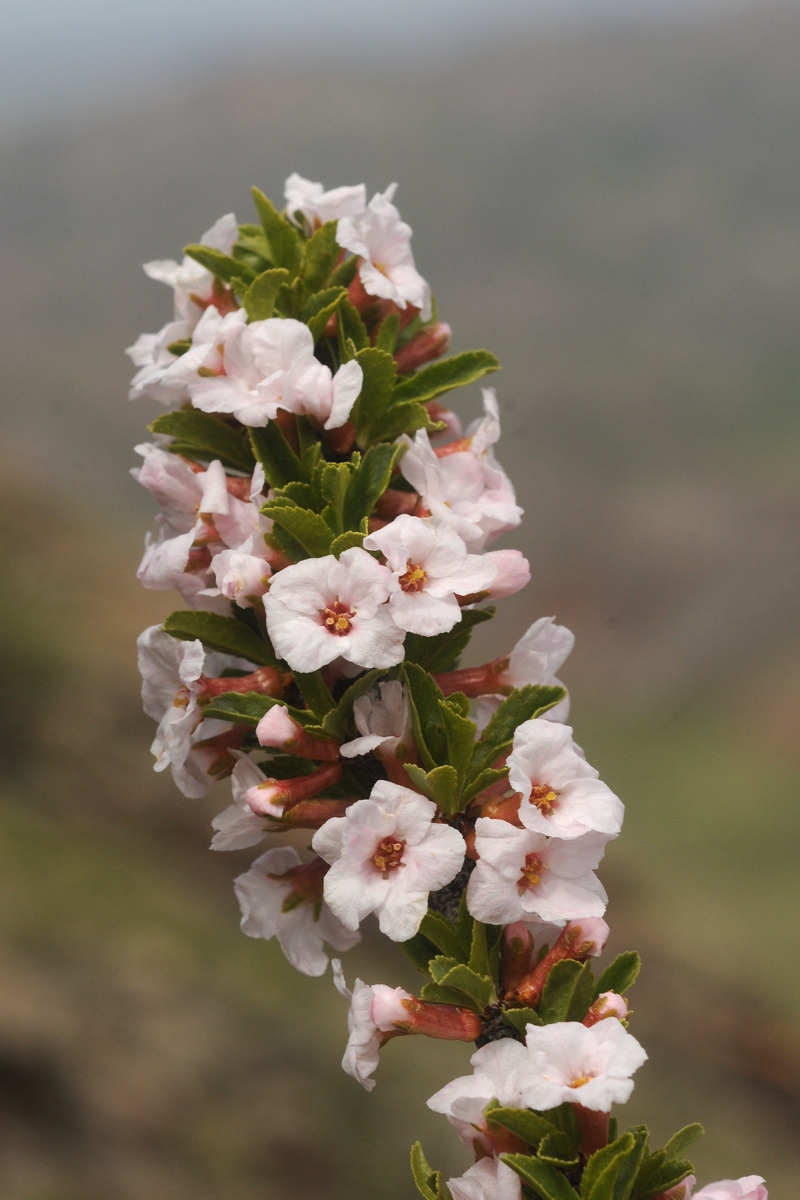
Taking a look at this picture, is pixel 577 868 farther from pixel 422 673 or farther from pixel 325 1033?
pixel 325 1033

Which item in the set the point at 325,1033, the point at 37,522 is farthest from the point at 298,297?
the point at 37,522

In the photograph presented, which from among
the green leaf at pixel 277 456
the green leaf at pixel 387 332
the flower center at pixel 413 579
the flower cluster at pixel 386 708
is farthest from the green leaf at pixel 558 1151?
the green leaf at pixel 387 332

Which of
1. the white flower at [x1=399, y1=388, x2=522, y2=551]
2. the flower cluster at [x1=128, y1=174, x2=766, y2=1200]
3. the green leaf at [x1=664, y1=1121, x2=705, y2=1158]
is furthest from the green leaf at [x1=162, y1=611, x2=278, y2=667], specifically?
the green leaf at [x1=664, y1=1121, x2=705, y2=1158]

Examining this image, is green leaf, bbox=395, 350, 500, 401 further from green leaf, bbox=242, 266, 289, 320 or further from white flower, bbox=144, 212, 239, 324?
white flower, bbox=144, 212, 239, 324

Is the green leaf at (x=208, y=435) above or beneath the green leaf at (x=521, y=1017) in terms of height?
above

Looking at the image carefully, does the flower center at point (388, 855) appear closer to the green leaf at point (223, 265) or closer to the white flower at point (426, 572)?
the white flower at point (426, 572)

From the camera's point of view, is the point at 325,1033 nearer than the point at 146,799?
Yes

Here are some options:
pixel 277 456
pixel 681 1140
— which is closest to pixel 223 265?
pixel 277 456
